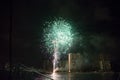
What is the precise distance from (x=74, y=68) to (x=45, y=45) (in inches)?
320

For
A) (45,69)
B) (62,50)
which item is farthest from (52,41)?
(45,69)

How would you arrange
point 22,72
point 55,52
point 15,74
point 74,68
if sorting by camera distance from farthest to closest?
point 74,68, point 55,52, point 22,72, point 15,74

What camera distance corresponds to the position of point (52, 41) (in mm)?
16859

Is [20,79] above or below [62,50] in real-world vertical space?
below

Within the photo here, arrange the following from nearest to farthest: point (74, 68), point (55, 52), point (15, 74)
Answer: point (15, 74) → point (55, 52) → point (74, 68)

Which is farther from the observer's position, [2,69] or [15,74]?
[2,69]

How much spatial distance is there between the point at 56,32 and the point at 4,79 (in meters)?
5.64

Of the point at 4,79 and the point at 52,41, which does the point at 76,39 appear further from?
the point at 4,79

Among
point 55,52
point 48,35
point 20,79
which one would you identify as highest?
point 48,35

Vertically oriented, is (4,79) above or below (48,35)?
below

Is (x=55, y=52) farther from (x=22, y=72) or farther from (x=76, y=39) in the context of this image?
(x=22, y=72)

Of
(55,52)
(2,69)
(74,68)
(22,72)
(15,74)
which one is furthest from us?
(74,68)

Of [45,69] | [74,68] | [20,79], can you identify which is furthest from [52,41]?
[74,68]

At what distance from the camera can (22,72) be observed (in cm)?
1382
